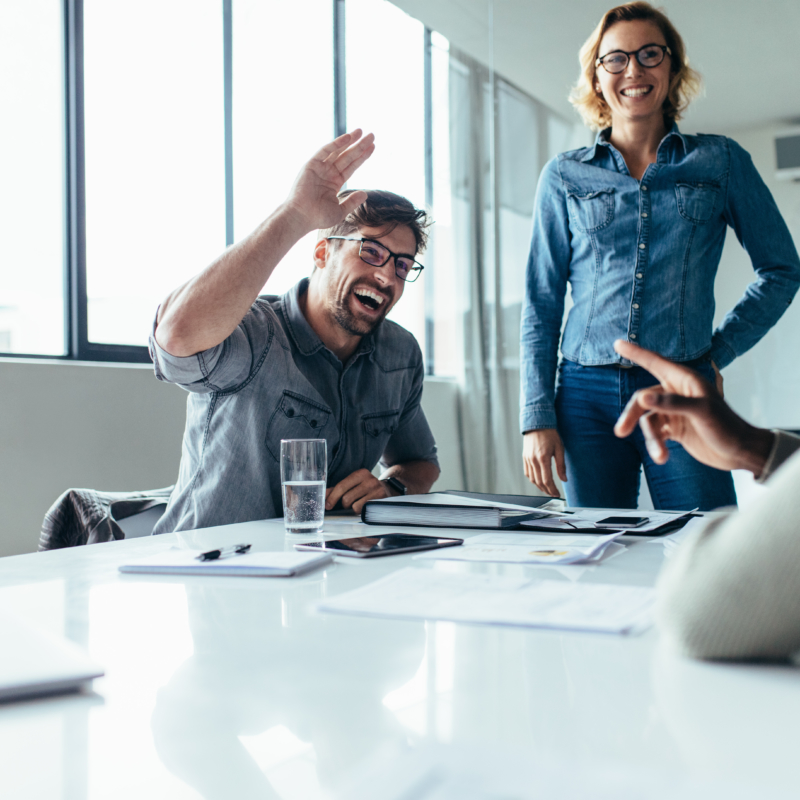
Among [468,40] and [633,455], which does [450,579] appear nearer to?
[633,455]

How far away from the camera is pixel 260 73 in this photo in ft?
10.4

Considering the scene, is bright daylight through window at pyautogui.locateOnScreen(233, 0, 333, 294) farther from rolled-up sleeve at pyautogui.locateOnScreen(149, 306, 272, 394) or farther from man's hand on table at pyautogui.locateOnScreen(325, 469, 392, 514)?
man's hand on table at pyautogui.locateOnScreen(325, 469, 392, 514)

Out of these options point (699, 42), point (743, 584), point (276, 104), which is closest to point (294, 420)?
point (743, 584)

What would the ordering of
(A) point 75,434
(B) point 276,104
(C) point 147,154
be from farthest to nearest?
(B) point 276,104
(C) point 147,154
(A) point 75,434

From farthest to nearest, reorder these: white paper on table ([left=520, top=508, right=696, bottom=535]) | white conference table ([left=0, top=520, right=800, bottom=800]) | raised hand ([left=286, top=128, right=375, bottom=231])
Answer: raised hand ([left=286, top=128, right=375, bottom=231]) < white paper on table ([left=520, top=508, right=696, bottom=535]) < white conference table ([left=0, top=520, right=800, bottom=800])

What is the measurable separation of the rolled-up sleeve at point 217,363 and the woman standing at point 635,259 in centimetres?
62

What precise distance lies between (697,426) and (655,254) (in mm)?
991

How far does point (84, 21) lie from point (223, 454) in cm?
180

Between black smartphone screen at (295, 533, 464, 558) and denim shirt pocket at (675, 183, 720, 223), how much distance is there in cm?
105

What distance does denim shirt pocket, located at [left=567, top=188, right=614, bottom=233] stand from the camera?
1.68m

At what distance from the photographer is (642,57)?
1.67 metres

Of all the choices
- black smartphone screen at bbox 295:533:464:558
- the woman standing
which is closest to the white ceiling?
the woman standing

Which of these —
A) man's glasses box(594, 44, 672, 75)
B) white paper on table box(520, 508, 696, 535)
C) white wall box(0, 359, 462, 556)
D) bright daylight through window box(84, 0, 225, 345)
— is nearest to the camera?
white paper on table box(520, 508, 696, 535)

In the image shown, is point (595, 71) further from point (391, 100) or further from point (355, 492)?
point (391, 100)
